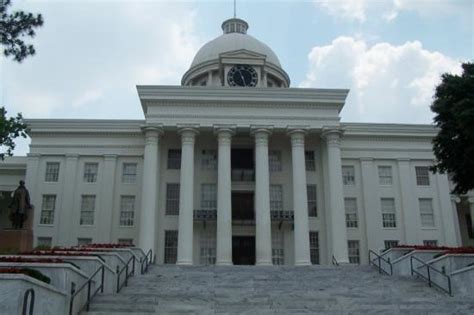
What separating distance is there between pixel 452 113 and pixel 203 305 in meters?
14.7

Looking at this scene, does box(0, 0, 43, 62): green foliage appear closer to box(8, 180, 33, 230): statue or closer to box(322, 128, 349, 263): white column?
box(8, 180, 33, 230): statue

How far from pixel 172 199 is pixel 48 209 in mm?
8575

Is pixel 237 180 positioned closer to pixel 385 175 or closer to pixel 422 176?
pixel 385 175

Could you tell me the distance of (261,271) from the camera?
80.3 ft

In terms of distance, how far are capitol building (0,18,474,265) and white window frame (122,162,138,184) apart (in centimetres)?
7

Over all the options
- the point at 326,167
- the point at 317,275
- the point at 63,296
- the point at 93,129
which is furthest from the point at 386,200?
the point at 63,296

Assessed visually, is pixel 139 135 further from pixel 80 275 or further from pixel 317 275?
pixel 80 275

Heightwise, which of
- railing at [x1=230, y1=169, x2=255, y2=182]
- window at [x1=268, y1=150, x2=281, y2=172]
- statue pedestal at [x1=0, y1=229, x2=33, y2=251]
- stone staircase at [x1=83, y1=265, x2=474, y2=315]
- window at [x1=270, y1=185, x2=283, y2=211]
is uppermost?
window at [x1=268, y1=150, x2=281, y2=172]

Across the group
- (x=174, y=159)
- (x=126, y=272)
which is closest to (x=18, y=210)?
(x=126, y=272)

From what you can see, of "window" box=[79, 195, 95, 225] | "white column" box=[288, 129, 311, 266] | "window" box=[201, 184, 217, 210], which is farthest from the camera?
"window" box=[79, 195, 95, 225]

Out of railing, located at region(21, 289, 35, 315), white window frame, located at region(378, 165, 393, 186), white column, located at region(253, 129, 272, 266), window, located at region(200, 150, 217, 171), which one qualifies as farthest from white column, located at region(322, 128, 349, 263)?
railing, located at region(21, 289, 35, 315)

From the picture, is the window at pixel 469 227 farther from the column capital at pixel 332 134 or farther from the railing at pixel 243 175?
the railing at pixel 243 175

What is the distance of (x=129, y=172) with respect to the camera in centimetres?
3628

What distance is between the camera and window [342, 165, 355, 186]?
36.7 metres
